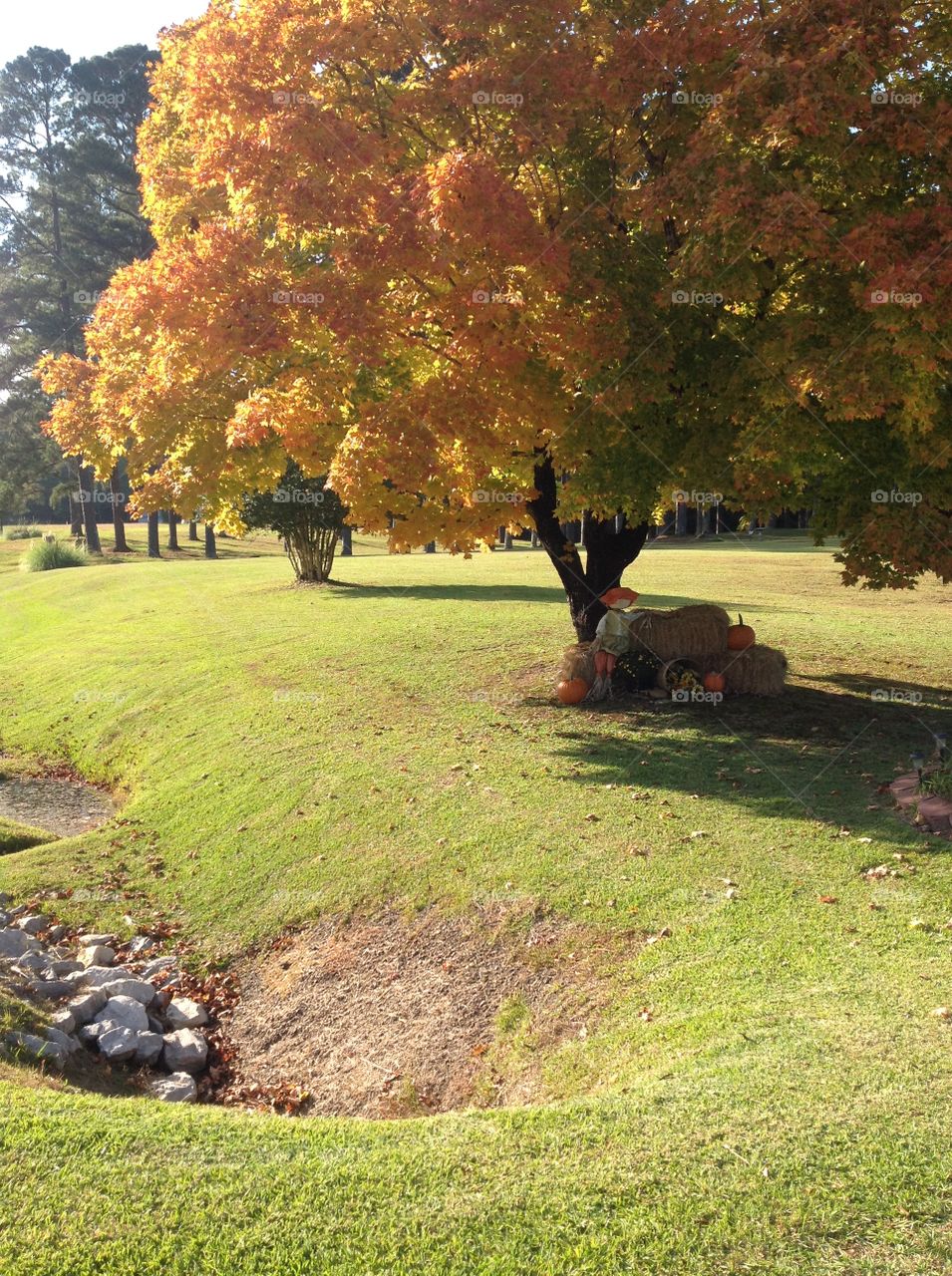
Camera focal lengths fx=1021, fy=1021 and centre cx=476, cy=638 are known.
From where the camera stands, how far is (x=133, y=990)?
888cm

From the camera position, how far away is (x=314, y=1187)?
517cm

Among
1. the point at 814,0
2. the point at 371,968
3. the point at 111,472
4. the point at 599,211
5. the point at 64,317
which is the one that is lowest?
the point at 371,968

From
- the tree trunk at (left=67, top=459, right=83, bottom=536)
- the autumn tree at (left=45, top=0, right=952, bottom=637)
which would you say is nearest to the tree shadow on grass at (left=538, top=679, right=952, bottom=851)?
the autumn tree at (left=45, top=0, right=952, bottom=637)

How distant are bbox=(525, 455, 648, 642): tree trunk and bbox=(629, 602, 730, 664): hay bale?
1614mm

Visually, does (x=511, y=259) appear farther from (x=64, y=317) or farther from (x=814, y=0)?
(x=64, y=317)

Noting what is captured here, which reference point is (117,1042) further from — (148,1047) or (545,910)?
(545,910)

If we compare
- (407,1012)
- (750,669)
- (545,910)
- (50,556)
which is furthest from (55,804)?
(50,556)

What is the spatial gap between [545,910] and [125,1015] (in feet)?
12.0

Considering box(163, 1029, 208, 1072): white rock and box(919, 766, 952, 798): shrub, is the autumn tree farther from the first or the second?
box(163, 1029, 208, 1072): white rock

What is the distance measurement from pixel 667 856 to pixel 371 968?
2974 mm

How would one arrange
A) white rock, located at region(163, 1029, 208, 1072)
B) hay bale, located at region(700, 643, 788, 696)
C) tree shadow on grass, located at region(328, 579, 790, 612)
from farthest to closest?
tree shadow on grass, located at region(328, 579, 790, 612) → hay bale, located at region(700, 643, 788, 696) → white rock, located at region(163, 1029, 208, 1072)

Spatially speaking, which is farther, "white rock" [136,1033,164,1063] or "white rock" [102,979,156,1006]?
"white rock" [102,979,156,1006]

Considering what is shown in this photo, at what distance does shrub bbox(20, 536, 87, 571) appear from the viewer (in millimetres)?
44625

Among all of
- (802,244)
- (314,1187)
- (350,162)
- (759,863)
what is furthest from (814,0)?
(314,1187)
